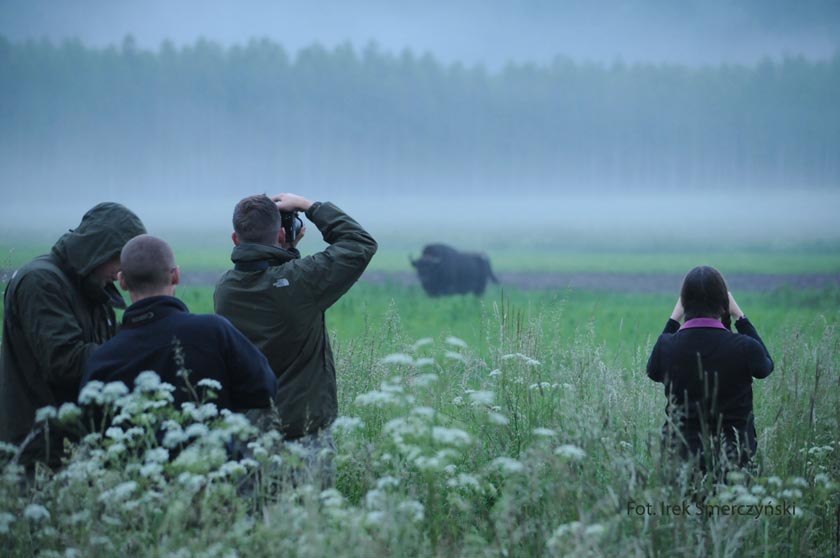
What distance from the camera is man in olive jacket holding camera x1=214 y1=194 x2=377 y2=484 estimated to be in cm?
404

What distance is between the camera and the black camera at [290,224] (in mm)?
4457

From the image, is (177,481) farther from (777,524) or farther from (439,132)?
(439,132)

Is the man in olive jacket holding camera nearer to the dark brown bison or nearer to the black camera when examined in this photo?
the black camera

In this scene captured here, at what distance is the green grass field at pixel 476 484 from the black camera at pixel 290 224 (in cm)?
94

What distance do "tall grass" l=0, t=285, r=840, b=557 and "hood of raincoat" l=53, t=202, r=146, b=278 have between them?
756 mm

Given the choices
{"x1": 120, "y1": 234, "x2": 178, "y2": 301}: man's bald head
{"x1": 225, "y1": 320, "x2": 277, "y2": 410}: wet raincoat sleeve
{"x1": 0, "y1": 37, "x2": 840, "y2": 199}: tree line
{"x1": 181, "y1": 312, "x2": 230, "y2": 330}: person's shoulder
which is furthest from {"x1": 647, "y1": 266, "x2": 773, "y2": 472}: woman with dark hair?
{"x1": 0, "y1": 37, "x2": 840, "y2": 199}: tree line

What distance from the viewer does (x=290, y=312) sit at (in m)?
4.04

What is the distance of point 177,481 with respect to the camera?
311 centimetres

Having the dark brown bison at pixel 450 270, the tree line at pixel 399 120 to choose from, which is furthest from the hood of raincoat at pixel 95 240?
the tree line at pixel 399 120

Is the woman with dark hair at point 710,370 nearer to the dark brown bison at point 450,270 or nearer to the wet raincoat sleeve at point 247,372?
the wet raincoat sleeve at point 247,372

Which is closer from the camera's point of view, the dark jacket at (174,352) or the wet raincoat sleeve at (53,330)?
the dark jacket at (174,352)

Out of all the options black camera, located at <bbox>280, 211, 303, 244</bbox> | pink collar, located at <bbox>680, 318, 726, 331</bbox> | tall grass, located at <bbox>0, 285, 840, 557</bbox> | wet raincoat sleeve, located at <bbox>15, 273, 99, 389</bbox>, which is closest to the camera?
tall grass, located at <bbox>0, 285, 840, 557</bbox>

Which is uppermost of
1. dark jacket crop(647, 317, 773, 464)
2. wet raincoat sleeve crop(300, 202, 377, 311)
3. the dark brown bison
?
wet raincoat sleeve crop(300, 202, 377, 311)

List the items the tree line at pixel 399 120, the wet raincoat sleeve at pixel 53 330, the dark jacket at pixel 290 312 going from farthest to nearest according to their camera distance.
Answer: the tree line at pixel 399 120, the dark jacket at pixel 290 312, the wet raincoat sleeve at pixel 53 330
